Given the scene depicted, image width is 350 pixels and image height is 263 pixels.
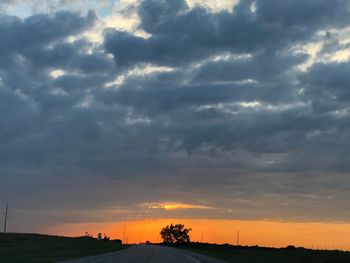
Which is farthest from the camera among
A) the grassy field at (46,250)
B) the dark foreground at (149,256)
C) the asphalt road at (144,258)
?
the grassy field at (46,250)

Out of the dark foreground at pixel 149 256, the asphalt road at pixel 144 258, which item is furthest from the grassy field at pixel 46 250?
the asphalt road at pixel 144 258

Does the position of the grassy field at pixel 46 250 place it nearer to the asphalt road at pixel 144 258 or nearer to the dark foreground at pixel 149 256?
the dark foreground at pixel 149 256

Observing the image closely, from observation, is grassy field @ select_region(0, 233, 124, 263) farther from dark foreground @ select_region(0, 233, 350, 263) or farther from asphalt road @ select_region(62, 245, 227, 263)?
asphalt road @ select_region(62, 245, 227, 263)

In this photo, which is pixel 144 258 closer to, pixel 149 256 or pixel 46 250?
pixel 149 256

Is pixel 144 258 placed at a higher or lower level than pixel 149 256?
lower

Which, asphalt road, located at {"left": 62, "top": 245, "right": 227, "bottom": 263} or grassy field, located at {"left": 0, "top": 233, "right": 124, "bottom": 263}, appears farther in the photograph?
grassy field, located at {"left": 0, "top": 233, "right": 124, "bottom": 263}

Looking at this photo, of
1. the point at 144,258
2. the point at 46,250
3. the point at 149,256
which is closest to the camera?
the point at 144,258

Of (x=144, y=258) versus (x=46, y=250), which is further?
(x=46, y=250)

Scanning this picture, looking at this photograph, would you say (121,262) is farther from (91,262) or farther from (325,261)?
(325,261)

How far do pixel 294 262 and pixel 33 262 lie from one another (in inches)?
975

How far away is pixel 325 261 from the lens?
151ft

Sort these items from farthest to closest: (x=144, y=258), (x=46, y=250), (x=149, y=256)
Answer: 1. (x=46, y=250)
2. (x=149, y=256)
3. (x=144, y=258)

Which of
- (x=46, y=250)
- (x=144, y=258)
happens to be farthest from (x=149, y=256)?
(x=46, y=250)

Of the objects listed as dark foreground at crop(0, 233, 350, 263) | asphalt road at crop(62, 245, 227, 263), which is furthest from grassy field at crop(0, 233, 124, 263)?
asphalt road at crop(62, 245, 227, 263)
